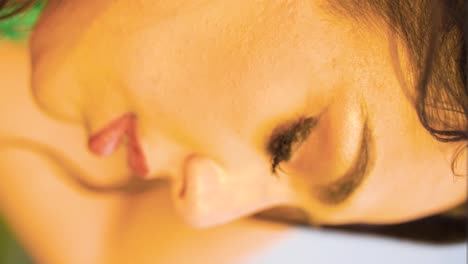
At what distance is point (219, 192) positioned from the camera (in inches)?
15.1

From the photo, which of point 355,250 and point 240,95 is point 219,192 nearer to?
point 240,95

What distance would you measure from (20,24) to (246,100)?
0.18 metres

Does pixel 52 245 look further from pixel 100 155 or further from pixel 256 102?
pixel 256 102

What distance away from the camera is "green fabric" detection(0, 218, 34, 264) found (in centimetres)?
42

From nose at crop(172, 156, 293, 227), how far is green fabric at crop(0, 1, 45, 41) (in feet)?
0.53

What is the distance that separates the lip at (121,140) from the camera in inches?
15.4

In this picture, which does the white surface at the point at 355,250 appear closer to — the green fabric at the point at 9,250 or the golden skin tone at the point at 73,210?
the golden skin tone at the point at 73,210

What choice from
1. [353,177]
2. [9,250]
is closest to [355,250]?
[353,177]

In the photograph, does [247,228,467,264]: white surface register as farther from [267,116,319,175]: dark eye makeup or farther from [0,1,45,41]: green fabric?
[0,1,45,41]: green fabric

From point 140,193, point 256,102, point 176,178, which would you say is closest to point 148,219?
point 140,193

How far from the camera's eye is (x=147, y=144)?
391 millimetres

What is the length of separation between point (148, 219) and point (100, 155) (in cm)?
12

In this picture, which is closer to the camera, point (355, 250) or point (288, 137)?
point (288, 137)

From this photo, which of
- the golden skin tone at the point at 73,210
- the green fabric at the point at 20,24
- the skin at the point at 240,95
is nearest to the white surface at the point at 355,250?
the golden skin tone at the point at 73,210
